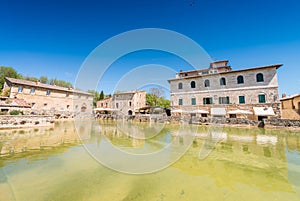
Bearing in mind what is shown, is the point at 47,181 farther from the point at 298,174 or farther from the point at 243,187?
the point at 298,174

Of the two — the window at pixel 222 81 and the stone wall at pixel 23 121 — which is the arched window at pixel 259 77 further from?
the stone wall at pixel 23 121

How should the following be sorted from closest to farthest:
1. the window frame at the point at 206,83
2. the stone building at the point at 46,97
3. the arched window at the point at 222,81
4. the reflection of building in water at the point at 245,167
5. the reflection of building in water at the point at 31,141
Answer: the reflection of building in water at the point at 245,167 → the reflection of building in water at the point at 31,141 → the arched window at the point at 222,81 → the window frame at the point at 206,83 → the stone building at the point at 46,97

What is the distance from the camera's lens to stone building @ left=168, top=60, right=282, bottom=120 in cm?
1388

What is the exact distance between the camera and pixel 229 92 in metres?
15.9

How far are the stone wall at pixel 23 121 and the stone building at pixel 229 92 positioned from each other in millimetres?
14183

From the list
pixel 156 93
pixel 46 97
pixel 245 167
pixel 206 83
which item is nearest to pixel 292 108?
pixel 206 83

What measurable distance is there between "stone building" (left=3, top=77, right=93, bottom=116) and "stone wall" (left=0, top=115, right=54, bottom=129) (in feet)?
16.9

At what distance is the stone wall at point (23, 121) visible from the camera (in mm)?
9617

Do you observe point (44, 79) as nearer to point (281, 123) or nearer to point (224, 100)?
point (224, 100)

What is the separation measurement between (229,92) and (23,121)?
800 inches

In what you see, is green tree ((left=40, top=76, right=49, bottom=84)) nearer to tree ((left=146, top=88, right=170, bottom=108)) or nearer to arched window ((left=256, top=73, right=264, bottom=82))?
tree ((left=146, top=88, right=170, bottom=108))

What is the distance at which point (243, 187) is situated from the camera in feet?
8.89

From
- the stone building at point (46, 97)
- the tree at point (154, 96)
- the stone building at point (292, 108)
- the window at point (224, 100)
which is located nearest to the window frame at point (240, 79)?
the window at point (224, 100)

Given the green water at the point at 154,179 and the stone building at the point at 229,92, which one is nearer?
the green water at the point at 154,179
